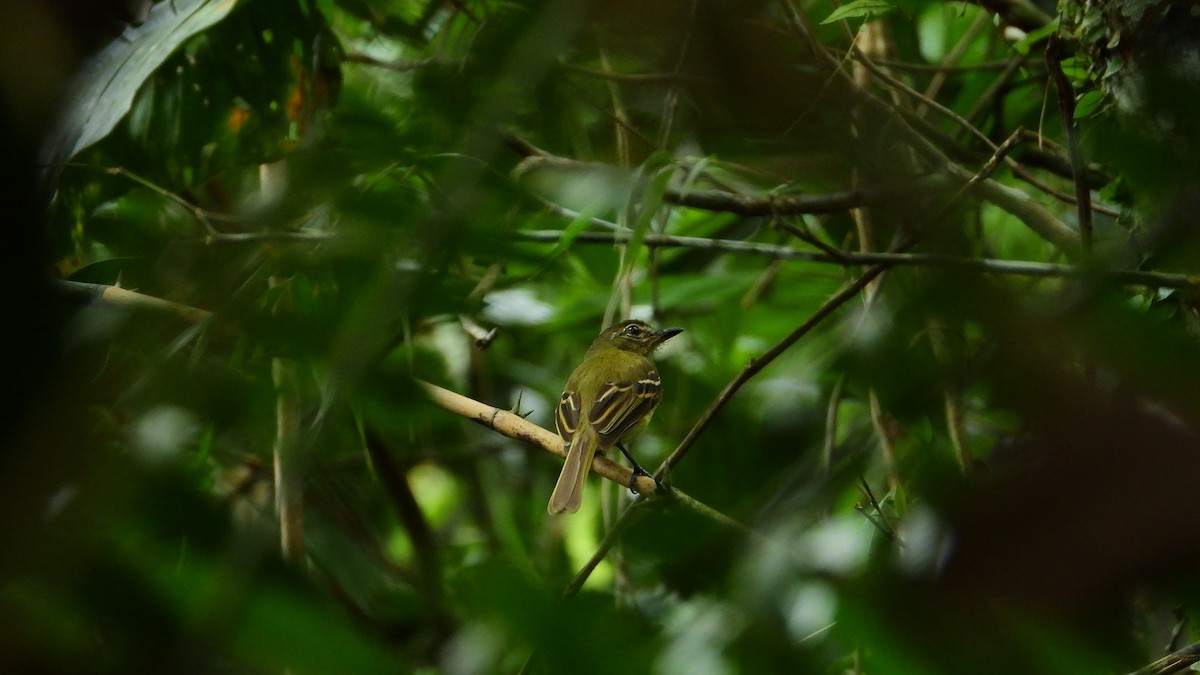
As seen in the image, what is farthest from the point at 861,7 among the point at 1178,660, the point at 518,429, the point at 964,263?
the point at 964,263

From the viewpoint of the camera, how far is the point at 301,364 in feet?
2.48

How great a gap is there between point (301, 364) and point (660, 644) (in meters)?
0.30

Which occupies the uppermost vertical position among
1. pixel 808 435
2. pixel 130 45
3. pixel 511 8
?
pixel 511 8

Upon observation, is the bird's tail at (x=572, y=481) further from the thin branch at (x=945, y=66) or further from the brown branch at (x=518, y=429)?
the thin branch at (x=945, y=66)

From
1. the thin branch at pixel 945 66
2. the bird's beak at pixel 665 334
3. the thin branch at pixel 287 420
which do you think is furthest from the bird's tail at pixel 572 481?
the thin branch at pixel 287 420

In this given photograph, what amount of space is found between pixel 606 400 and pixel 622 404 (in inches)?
2.1

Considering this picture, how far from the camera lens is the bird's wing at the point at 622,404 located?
3.55 m

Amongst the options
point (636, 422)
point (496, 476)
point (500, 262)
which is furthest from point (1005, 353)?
point (496, 476)

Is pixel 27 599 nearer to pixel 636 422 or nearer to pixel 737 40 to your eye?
pixel 737 40

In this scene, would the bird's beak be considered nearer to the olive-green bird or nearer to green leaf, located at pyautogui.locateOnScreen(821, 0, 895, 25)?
the olive-green bird

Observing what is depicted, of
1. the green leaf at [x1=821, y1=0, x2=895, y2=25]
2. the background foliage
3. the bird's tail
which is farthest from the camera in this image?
the bird's tail

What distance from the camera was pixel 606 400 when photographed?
3.75m

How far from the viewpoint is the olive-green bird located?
10.5 ft

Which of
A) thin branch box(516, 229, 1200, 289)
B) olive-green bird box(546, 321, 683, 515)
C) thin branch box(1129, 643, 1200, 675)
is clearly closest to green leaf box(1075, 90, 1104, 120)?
thin branch box(516, 229, 1200, 289)
